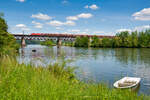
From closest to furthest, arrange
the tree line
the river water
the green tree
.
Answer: the river water < the tree line < the green tree

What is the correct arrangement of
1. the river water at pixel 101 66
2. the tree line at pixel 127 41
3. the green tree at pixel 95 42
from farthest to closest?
1. the green tree at pixel 95 42
2. the tree line at pixel 127 41
3. the river water at pixel 101 66

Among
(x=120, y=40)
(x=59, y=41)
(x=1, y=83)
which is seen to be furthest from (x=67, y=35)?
(x=1, y=83)

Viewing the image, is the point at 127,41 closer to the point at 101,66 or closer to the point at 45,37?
the point at 45,37

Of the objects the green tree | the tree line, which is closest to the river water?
the tree line

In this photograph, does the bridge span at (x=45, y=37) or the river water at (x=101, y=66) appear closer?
the river water at (x=101, y=66)

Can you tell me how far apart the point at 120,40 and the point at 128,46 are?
772cm

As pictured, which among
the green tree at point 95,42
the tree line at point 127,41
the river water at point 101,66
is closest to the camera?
the river water at point 101,66

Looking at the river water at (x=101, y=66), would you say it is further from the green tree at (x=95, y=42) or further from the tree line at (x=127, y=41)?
the green tree at (x=95, y=42)

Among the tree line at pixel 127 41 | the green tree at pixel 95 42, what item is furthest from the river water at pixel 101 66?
the green tree at pixel 95 42

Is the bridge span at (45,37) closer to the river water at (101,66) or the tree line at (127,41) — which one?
the tree line at (127,41)

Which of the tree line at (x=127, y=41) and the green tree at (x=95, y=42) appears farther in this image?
the green tree at (x=95, y=42)

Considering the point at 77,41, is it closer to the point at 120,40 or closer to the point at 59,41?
the point at 59,41

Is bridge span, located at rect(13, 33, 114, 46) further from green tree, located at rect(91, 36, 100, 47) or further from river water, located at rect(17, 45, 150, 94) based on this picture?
river water, located at rect(17, 45, 150, 94)

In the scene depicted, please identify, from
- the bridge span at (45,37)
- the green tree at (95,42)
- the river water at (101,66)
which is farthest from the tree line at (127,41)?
the river water at (101,66)
